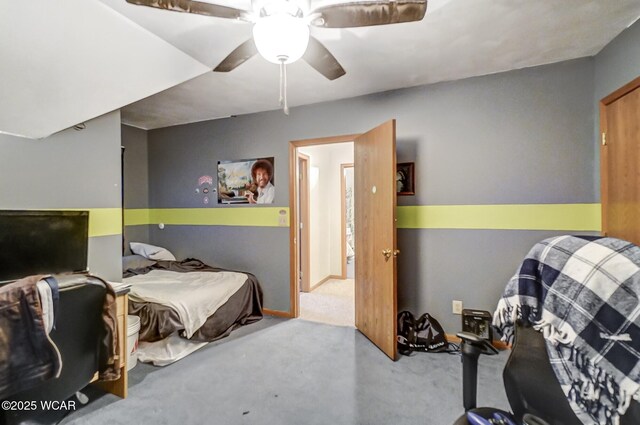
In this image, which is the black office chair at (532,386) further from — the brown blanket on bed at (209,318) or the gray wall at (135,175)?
the gray wall at (135,175)

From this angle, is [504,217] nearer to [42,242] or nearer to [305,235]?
[305,235]

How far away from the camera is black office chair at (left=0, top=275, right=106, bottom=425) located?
3.92 ft

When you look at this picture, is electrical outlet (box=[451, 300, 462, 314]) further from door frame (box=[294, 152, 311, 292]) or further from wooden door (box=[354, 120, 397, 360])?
door frame (box=[294, 152, 311, 292])

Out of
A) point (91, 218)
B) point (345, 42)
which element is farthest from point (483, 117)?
point (91, 218)

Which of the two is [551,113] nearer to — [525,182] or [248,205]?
[525,182]

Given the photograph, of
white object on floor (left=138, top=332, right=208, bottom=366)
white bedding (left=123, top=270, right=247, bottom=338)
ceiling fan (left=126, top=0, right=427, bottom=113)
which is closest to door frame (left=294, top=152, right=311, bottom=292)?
white bedding (left=123, top=270, right=247, bottom=338)

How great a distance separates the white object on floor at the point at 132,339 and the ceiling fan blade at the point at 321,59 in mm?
2217

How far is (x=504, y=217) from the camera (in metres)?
2.49

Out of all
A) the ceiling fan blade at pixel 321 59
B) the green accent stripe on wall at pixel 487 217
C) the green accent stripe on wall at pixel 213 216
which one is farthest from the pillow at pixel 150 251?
the ceiling fan blade at pixel 321 59

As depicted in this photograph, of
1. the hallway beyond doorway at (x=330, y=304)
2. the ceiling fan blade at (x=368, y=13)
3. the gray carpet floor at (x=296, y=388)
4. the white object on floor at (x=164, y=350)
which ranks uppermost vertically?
the ceiling fan blade at (x=368, y=13)

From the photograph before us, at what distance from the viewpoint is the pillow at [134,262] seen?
3.28 metres

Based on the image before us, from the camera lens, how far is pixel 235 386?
2.01 m

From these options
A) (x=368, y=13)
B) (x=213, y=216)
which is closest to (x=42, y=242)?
(x=213, y=216)

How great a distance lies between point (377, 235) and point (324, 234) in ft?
8.09
